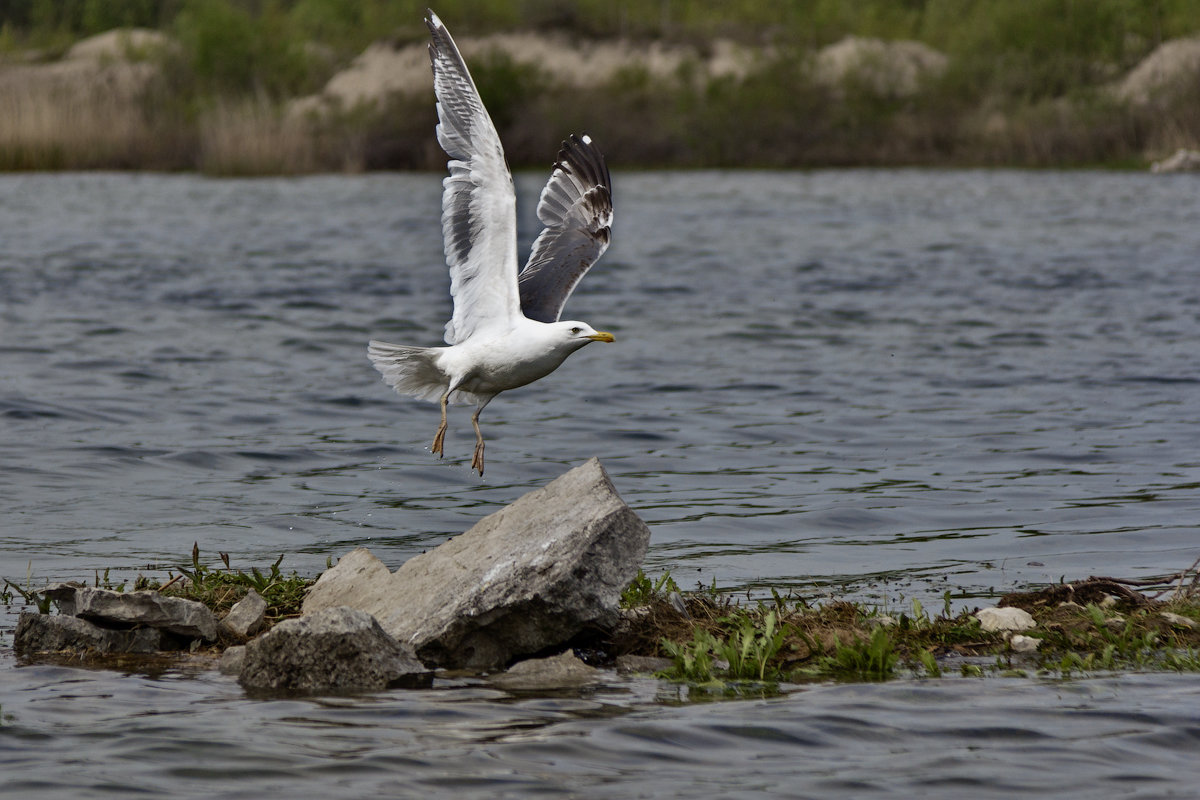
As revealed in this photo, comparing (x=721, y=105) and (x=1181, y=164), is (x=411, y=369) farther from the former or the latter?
(x=721, y=105)

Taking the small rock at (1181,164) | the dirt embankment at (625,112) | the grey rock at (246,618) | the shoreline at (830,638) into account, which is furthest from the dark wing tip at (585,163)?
the small rock at (1181,164)

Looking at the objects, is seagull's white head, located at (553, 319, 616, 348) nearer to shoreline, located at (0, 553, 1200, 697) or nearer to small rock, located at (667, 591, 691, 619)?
shoreline, located at (0, 553, 1200, 697)

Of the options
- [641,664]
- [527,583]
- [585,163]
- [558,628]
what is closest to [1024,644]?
[641,664]

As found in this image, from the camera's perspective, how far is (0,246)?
2559 centimetres

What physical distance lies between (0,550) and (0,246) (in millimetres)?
18695

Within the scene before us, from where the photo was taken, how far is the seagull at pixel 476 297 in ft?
26.6

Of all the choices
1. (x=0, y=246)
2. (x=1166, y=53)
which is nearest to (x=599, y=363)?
(x=0, y=246)

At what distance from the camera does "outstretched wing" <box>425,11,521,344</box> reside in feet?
26.7

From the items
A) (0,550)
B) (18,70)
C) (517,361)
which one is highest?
(18,70)

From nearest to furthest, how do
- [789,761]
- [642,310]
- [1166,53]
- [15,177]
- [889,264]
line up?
[789,761] < [642,310] < [889,264] < [15,177] < [1166,53]

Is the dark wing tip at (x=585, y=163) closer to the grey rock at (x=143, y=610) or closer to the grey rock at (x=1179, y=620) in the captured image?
the grey rock at (x=143, y=610)

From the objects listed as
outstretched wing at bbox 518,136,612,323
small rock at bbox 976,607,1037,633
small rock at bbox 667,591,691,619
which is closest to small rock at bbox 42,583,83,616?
small rock at bbox 667,591,691,619

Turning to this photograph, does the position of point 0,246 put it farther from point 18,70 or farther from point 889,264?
point 18,70

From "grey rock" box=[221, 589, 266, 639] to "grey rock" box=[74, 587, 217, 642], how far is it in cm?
13
